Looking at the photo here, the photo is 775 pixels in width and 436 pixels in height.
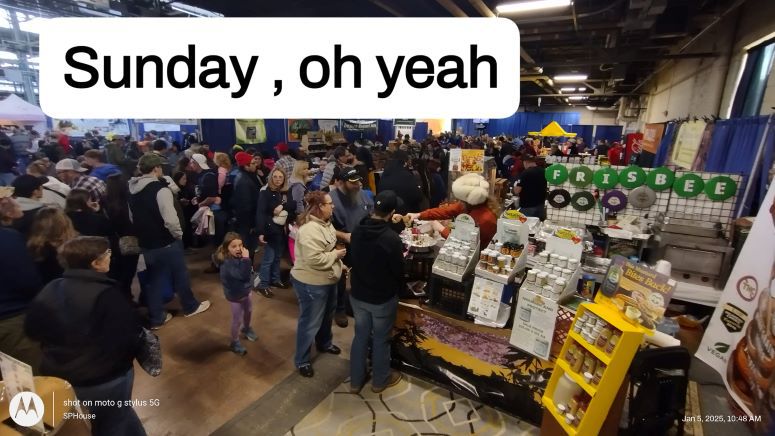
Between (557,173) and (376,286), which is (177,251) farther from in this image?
(557,173)

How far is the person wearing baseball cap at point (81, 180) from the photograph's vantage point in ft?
11.0

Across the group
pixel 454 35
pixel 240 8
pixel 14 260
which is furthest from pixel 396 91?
pixel 240 8

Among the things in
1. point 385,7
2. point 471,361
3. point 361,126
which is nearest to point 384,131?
point 361,126

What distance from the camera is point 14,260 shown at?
6.78 feet

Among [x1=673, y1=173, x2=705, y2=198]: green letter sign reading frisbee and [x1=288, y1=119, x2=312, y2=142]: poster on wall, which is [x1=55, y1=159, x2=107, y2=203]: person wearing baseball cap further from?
[x1=673, y1=173, x2=705, y2=198]: green letter sign reading frisbee

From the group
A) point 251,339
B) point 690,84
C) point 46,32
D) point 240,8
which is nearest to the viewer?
point 46,32

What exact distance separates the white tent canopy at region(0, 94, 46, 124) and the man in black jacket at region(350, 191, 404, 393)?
33.7 feet

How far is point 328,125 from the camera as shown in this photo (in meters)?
10.6

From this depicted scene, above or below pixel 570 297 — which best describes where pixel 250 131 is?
above

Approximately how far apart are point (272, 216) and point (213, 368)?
159 centimetres

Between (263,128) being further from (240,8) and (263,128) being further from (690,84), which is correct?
(690,84)

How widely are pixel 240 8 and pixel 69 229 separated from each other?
4.60 meters

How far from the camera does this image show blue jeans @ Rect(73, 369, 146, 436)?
175 cm

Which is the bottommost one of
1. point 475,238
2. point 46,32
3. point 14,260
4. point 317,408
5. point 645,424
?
point 317,408
